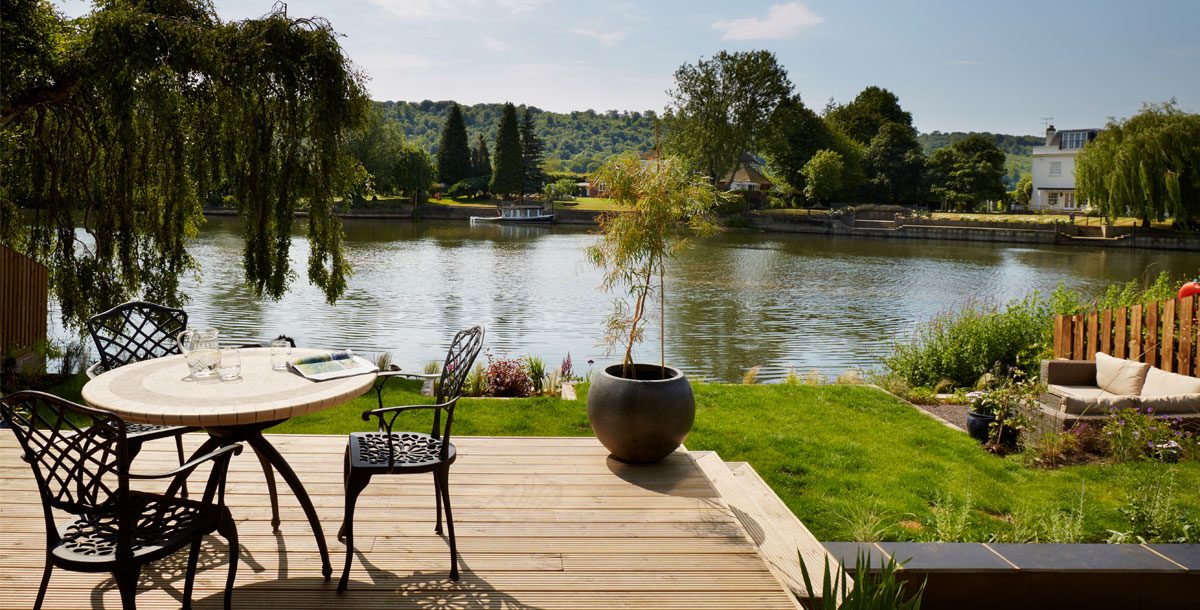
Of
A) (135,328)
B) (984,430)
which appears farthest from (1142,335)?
(135,328)

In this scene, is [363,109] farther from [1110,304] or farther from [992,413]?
[1110,304]

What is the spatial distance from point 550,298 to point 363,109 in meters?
11.2

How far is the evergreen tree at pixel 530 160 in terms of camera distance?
64500 millimetres

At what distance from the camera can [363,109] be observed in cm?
826

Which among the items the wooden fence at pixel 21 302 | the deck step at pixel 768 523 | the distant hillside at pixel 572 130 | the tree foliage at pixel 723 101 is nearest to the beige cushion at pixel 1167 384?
the deck step at pixel 768 523

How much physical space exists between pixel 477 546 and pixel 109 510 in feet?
4.54

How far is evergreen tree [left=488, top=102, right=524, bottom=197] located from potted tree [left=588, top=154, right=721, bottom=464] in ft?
186

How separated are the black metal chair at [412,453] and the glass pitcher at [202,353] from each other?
0.66 m

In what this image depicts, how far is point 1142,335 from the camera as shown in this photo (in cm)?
668

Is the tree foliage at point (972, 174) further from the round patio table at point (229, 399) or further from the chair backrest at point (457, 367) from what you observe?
the round patio table at point (229, 399)

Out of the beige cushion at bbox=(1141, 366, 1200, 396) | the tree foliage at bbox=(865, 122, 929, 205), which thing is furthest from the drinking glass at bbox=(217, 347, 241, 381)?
the tree foliage at bbox=(865, 122, 929, 205)

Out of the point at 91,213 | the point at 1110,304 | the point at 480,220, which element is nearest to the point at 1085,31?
the point at 1110,304

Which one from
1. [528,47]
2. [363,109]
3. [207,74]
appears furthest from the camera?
[528,47]

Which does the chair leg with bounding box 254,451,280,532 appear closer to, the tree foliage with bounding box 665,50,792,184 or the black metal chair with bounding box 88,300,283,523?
the black metal chair with bounding box 88,300,283,523
